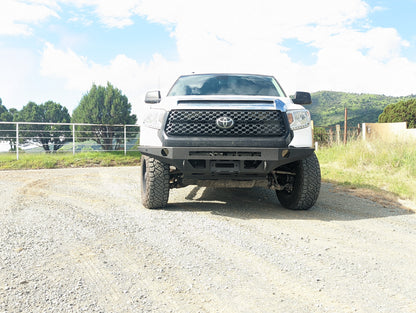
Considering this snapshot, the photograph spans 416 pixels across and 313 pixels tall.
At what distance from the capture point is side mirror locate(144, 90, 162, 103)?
527 centimetres

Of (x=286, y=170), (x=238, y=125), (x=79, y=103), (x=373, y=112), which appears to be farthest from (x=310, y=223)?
(x=373, y=112)

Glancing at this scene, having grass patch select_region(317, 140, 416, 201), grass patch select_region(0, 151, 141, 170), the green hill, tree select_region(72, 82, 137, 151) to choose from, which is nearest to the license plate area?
grass patch select_region(317, 140, 416, 201)

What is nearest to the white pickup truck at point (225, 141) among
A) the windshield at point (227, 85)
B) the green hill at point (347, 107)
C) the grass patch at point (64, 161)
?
the windshield at point (227, 85)

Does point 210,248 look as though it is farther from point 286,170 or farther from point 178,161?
point 286,170

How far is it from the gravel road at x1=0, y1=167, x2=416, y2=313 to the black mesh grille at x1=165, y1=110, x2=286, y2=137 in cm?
103

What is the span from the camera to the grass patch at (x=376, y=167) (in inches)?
281

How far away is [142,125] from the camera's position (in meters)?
4.79

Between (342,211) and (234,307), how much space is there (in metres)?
3.39

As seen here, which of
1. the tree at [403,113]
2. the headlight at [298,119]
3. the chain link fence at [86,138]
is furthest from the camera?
the tree at [403,113]

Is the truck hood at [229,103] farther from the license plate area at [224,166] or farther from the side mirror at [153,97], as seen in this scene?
the side mirror at [153,97]

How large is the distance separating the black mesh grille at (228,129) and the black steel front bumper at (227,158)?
0.66 ft

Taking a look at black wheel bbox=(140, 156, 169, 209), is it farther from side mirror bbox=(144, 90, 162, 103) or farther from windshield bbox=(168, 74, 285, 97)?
windshield bbox=(168, 74, 285, 97)

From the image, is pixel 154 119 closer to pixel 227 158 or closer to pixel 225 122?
pixel 225 122

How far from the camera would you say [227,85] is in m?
5.41
